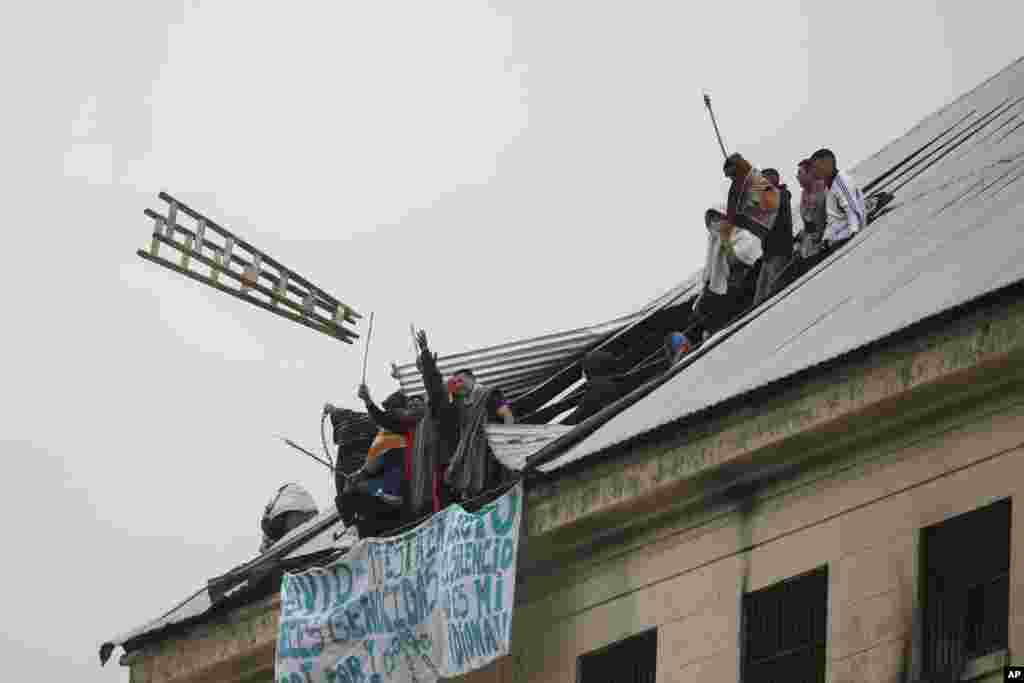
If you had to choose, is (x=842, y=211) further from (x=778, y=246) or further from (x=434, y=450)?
(x=434, y=450)

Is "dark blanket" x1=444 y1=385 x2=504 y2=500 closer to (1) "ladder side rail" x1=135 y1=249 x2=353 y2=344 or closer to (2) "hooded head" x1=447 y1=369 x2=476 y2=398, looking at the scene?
(2) "hooded head" x1=447 y1=369 x2=476 y2=398

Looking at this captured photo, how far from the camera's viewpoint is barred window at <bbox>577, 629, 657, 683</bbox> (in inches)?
1706

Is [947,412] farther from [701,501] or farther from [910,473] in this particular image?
[701,501]

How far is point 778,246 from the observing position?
2008 inches

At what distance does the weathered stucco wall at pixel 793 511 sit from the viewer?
130 feet

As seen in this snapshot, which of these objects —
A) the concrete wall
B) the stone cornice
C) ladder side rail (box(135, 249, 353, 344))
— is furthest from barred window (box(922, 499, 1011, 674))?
ladder side rail (box(135, 249, 353, 344))

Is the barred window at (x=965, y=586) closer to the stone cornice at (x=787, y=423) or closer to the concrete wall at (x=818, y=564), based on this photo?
the concrete wall at (x=818, y=564)

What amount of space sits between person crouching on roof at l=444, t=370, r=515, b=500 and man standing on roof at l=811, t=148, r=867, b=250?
4880mm

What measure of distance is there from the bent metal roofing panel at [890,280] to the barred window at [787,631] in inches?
93.3

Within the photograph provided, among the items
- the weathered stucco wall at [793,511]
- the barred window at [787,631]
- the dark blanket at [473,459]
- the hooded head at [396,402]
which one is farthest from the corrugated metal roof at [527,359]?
the barred window at [787,631]

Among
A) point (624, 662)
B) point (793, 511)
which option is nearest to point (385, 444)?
point (624, 662)

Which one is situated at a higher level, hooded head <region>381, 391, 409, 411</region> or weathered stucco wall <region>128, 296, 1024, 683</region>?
hooded head <region>381, 391, 409, 411</region>

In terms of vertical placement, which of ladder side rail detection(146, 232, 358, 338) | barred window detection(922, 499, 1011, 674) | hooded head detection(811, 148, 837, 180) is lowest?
barred window detection(922, 499, 1011, 674)

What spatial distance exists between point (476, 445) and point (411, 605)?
7.27 ft
